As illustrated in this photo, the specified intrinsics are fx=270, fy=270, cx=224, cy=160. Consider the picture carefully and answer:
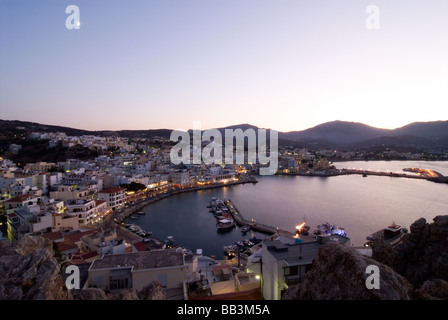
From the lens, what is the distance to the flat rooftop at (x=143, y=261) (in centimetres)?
348

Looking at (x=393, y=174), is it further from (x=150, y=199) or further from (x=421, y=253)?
(x=421, y=253)

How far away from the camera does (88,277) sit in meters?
3.32

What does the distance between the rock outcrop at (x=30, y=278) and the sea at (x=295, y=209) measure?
21.2 ft

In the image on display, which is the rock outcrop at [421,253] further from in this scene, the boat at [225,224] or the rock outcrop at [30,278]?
the boat at [225,224]

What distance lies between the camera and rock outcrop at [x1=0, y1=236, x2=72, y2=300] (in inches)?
52.5

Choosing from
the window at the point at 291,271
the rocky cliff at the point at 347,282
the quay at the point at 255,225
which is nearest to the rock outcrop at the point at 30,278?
the rocky cliff at the point at 347,282

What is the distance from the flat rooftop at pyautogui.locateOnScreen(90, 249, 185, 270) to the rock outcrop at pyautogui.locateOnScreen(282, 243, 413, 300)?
94.1 inches

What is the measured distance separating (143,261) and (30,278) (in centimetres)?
232

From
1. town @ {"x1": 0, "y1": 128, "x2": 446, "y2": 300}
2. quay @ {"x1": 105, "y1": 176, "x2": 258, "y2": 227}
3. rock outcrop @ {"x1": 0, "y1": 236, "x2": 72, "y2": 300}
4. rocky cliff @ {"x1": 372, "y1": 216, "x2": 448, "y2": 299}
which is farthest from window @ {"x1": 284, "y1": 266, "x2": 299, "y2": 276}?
quay @ {"x1": 105, "y1": 176, "x2": 258, "y2": 227}

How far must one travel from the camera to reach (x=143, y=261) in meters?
3.62

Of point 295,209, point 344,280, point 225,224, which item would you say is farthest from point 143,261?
point 295,209

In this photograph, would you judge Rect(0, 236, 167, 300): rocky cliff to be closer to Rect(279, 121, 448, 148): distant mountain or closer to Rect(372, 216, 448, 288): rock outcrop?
Rect(372, 216, 448, 288): rock outcrop
